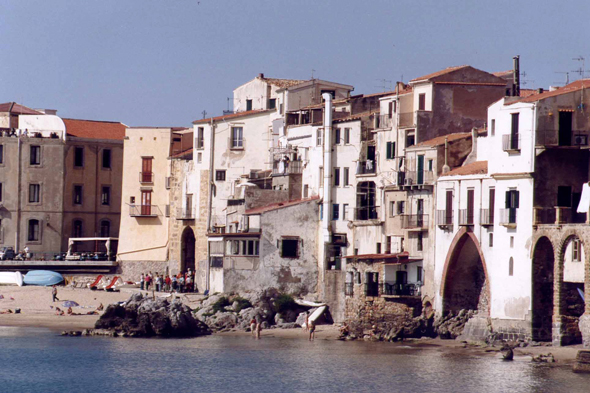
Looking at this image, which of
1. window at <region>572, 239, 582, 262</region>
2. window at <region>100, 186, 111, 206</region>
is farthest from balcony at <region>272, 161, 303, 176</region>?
window at <region>572, 239, 582, 262</region>

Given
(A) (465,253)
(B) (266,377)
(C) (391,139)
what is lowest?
Answer: (B) (266,377)

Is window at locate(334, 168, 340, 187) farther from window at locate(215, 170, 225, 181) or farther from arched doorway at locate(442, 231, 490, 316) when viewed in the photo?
arched doorway at locate(442, 231, 490, 316)

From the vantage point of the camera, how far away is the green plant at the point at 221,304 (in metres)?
81.8

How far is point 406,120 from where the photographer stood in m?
78.2

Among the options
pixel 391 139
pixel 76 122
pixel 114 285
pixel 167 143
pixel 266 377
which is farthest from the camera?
pixel 76 122

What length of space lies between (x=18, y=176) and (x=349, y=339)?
124 ft

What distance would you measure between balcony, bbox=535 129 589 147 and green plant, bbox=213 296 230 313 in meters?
26.7

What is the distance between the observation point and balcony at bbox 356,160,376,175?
265 feet

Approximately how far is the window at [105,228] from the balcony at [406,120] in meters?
35.1

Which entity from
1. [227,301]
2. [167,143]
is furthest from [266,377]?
[167,143]

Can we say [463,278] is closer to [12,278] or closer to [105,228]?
[12,278]

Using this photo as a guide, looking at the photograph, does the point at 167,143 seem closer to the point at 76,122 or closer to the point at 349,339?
the point at 76,122

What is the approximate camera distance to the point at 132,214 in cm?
9912

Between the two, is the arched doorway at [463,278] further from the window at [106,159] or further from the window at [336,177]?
the window at [106,159]
